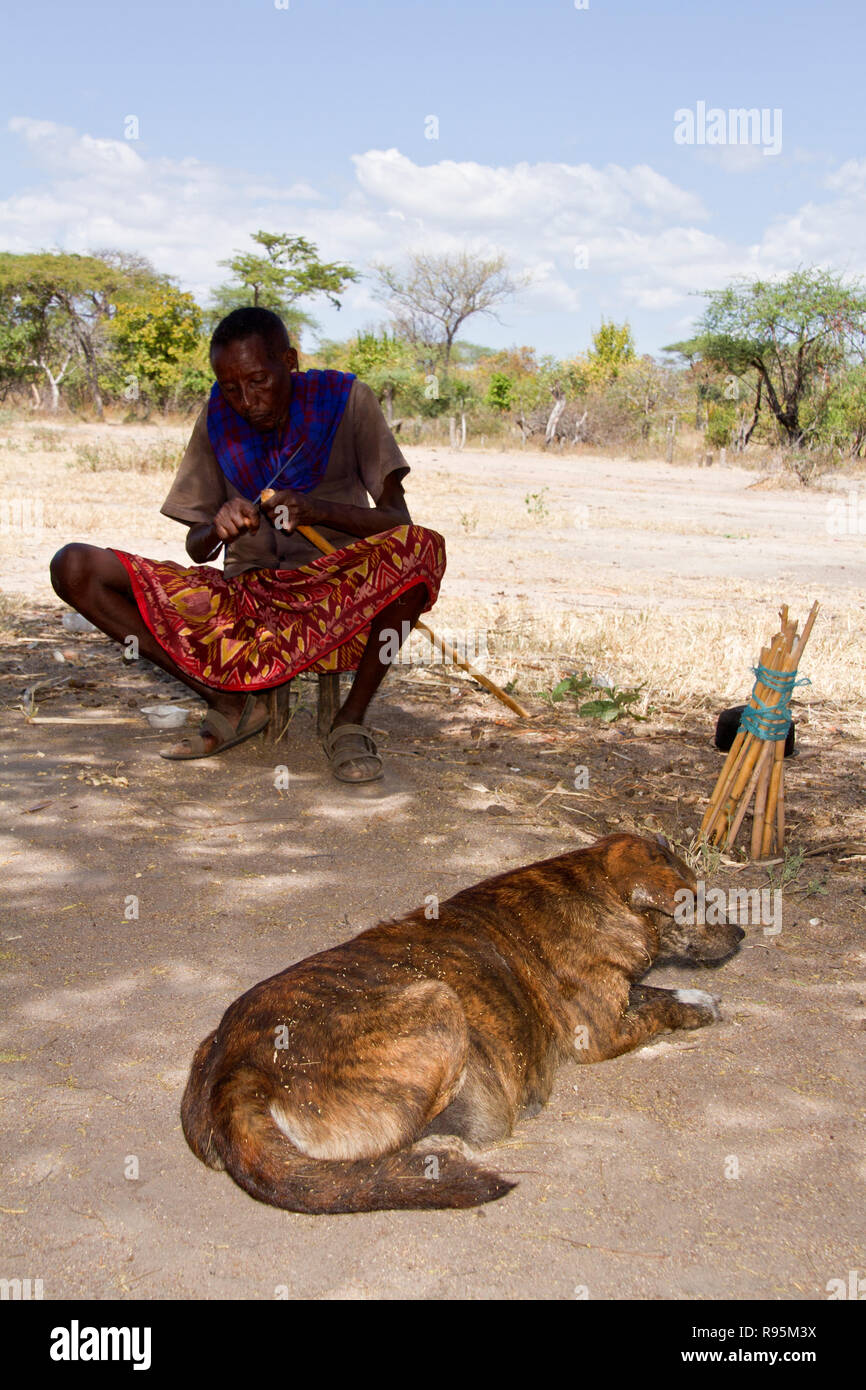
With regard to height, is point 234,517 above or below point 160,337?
below

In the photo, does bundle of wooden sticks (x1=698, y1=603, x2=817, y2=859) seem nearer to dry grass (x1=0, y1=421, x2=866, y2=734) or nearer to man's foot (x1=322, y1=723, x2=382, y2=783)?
man's foot (x1=322, y1=723, x2=382, y2=783)

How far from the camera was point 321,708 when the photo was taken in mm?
4867

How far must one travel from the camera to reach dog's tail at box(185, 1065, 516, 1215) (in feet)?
6.52

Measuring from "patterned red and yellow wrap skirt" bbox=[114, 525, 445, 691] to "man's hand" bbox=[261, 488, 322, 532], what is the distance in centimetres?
19

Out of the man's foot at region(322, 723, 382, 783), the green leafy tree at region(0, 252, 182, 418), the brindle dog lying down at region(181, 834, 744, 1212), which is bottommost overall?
the brindle dog lying down at region(181, 834, 744, 1212)

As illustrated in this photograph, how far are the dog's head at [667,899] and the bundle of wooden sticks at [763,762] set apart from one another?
90 centimetres

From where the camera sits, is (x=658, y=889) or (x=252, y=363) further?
(x=252, y=363)

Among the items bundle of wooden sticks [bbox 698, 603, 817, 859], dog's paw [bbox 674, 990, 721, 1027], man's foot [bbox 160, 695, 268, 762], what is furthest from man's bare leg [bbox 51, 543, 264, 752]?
dog's paw [bbox 674, 990, 721, 1027]

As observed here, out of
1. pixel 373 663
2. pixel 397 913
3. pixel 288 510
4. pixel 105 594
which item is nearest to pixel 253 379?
pixel 288 510

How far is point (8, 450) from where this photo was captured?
19844 mm

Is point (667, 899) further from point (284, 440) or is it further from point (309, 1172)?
point (284, 440)

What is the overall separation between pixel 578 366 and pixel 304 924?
43642 millimetres

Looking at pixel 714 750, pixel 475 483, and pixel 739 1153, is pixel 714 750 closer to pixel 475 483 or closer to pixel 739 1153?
pixel 739 1153

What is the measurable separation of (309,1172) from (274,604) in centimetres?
282
